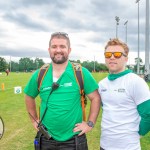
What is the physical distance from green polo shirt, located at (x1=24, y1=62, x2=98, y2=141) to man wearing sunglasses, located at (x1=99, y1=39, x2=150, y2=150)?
1.27 feet

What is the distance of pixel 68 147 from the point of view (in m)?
4.53

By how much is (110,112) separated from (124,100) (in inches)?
9.7

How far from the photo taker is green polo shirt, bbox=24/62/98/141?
447 centimetres

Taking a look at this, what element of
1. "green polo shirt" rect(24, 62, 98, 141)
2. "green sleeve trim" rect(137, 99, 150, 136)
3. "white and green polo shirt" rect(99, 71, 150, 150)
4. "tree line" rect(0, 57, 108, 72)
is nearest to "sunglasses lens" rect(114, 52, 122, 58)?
"white and green polo shirt" rect(99, 71, 150, 150)

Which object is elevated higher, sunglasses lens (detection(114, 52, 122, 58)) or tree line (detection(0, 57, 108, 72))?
tree line (detection(0, 57, 108, 72))

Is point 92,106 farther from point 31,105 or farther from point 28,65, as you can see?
point 28,65

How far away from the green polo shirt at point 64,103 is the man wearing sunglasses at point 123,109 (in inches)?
15.3

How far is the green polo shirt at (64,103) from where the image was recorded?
4.47 meters

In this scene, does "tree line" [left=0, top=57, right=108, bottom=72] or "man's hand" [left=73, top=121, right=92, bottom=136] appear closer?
"man's hand" [left=73, top=121, right=92, bottom=136]

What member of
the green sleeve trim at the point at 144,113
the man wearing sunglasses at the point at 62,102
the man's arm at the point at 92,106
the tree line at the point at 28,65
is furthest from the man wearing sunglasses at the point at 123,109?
the tree line at the point at 28,65

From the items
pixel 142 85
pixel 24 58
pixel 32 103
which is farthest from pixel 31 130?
pixel 24 58

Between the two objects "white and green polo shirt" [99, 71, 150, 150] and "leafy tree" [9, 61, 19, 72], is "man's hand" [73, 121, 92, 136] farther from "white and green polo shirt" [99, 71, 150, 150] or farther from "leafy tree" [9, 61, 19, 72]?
"leafy tree" [9, 61, 19, 72]

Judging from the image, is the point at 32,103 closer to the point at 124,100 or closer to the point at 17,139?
the point at 124,100

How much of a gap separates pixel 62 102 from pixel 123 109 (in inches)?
33.8
